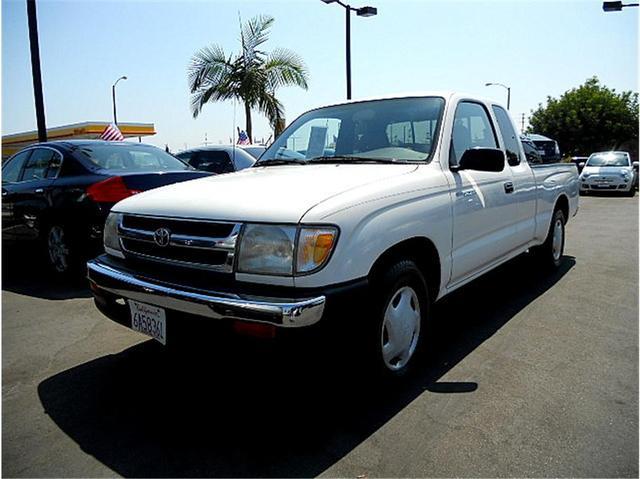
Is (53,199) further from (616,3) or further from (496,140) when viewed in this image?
(616,3)

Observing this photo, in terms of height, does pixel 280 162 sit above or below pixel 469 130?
below

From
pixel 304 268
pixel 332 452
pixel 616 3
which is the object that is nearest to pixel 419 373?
pixel 332 452

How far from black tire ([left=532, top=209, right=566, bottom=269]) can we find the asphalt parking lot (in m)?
1.40

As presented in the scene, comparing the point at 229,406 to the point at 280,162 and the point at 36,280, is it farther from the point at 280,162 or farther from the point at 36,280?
the point at 36,280

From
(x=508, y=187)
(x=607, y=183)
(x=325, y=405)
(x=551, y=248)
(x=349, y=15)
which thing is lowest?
(x=325, y=405)

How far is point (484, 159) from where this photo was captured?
3299 mm

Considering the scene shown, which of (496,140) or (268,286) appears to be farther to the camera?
(496,140)

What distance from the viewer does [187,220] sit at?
2.62 meters

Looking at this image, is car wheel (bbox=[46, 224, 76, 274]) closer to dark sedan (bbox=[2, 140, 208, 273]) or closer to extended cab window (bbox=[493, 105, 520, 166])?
dark sedan (bbox=[2, 140, 208, 273])

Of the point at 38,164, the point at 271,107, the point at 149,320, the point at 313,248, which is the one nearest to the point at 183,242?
the point at 149,320

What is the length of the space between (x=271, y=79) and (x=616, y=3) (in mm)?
9821

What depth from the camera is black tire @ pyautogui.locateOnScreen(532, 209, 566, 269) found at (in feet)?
18.1

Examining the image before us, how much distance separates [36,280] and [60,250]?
0.63 meters

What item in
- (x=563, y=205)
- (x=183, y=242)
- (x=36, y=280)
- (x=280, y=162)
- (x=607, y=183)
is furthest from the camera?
(x=607, y=183)
